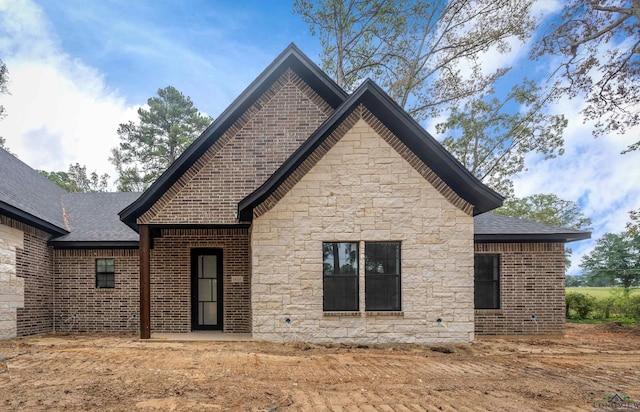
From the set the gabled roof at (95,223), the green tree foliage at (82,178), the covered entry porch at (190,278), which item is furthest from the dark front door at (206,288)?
the green tree foliage at (82,178)

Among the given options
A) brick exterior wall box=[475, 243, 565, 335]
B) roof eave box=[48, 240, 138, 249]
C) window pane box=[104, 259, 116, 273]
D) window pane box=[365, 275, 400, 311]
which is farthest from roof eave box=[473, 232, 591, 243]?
window pane box=[104, 259, 116, 273]

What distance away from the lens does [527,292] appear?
11.3 meters

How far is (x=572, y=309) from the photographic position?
1694 centimetres

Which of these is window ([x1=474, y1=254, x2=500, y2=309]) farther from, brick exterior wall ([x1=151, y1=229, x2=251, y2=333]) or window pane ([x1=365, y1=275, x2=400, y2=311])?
brick exterior wall ([x1=151, y1=229, x2=251, y2=333])

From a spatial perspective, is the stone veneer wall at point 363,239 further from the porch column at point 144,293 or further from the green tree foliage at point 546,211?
the green tree foliage at point 546,211

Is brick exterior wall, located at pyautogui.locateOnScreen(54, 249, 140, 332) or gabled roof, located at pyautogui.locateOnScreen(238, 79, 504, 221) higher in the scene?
gabled roof, located at pyautogui.locateOnScreen(238, 79, 504, 221)

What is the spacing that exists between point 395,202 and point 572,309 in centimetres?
1295

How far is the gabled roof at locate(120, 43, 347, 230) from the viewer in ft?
32.2

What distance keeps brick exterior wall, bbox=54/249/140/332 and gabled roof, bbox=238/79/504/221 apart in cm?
549

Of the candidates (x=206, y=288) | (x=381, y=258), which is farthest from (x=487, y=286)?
(x=206, y=288)

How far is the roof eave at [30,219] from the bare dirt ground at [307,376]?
11.0ft

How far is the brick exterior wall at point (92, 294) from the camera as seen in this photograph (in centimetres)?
1211

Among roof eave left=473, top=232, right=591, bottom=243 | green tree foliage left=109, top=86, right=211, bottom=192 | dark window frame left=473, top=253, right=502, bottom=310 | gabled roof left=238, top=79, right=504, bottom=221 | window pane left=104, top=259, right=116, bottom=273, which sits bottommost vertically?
dark window frame left=473, top=253, right=502, bottom=310

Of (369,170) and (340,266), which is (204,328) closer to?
(340,266)
